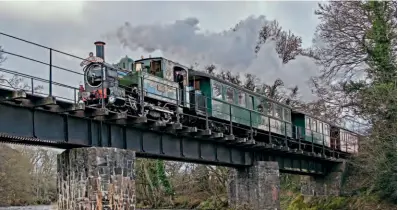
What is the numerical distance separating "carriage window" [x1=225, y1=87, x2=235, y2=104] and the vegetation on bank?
7381 millimetres

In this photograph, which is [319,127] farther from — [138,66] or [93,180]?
[93,180]

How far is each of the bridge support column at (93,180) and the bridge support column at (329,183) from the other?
83.4 feet

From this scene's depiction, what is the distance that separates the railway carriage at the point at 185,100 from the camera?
2189 centimetres

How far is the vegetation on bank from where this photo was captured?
2941 cm

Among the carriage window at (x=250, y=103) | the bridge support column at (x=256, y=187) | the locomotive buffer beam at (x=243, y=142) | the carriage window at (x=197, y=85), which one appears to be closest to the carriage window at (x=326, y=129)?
the carriage window at (x=250, y=103)

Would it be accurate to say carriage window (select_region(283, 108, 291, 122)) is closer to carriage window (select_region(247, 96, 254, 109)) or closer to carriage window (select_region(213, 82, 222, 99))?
carriage window (select_region(247, 96, 254, 109))

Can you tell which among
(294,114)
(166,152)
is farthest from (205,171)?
(166,152)

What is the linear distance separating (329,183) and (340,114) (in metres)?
8.01

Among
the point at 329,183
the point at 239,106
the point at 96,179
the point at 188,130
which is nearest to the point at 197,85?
the point at 239,106

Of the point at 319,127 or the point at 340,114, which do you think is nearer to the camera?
the point at 340,114

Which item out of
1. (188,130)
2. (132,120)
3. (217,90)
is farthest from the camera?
(217,90)

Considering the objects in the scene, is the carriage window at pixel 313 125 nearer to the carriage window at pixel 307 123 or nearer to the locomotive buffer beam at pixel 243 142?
the carriage window at pixel 307 123

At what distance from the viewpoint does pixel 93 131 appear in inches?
778

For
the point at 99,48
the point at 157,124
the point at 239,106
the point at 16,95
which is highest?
the point at 99,48
